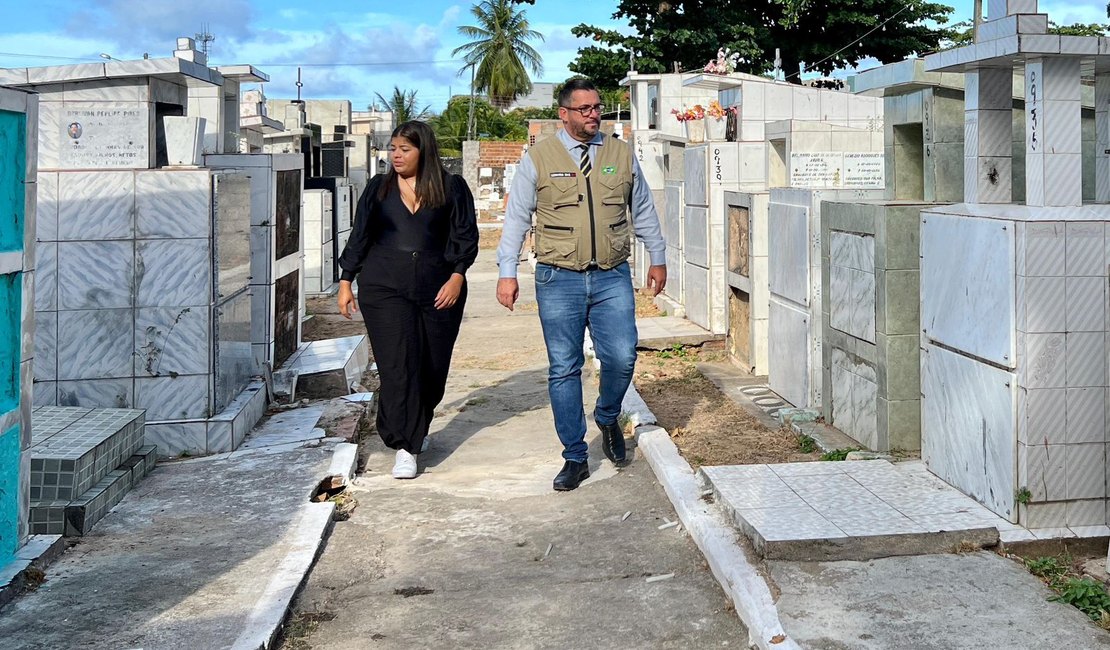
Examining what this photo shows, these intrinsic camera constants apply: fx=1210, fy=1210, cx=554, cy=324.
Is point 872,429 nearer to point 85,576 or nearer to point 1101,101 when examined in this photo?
point 1101,101

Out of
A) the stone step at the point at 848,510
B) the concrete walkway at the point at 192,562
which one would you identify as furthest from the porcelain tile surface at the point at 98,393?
the stone step at the point at 848,510

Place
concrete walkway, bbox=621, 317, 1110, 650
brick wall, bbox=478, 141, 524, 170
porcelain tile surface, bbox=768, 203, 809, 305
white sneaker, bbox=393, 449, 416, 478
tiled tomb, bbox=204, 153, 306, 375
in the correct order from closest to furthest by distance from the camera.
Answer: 1. concrete walkway, bbox=621, 317, 1110, 650
2. white sneaker, bbox=393, 449, 416, 478
3. porcelain tile surface, bbox=768, 203, 809, 305
4. tiled tomb, bbox=204, 153, 306, 375
5. brick wall, bbox=478, 141, 524, 170

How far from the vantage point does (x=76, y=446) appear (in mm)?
5672

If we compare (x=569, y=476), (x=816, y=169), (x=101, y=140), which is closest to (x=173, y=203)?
(x=101, y=140)

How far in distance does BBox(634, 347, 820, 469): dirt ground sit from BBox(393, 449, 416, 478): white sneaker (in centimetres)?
151

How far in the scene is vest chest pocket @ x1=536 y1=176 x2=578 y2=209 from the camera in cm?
594

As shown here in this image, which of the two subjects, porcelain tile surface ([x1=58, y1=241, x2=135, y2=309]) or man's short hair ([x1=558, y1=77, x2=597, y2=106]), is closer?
man's short hair ([x1=558, y1=77, x2=597, y2=106])

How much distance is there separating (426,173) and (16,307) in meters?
2.43

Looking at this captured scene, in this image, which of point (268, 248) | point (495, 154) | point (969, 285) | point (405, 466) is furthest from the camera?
point (495, 154)

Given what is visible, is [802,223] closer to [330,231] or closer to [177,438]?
[177,438]

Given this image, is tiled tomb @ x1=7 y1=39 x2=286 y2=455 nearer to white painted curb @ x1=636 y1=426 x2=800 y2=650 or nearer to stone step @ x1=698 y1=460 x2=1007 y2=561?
white painted curb @ x1=636 y1=426 x2=800 y2=650

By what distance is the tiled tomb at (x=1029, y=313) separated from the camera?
474 centimetres

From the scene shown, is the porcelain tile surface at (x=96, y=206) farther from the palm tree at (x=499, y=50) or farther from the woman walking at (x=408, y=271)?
the palm tree at (x=499, y=50)

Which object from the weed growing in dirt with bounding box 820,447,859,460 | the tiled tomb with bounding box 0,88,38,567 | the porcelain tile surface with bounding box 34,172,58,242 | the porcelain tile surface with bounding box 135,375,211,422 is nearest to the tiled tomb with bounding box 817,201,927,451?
the weed growing in dirt with bounding box 820,447,859,460
